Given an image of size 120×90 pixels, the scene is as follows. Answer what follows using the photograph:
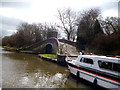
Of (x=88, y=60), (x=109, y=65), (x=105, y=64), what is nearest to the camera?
(x=109, y=65)

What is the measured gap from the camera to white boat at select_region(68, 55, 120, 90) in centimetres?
676

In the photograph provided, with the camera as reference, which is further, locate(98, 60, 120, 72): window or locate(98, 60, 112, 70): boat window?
locate(98, 60, 112, 70): boat window

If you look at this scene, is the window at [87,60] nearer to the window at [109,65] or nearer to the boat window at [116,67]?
the window at [109,65]

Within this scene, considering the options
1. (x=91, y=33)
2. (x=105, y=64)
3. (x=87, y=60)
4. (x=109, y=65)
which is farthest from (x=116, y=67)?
(x=91, y=33)

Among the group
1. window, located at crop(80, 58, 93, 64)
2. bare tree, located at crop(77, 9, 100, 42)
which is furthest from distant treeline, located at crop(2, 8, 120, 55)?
window, located at crop(80, 58, 93, 64)

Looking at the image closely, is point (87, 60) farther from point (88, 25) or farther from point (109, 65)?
point (88, 25)

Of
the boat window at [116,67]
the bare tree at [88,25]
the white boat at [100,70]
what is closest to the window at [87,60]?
the white boat at [100,70]

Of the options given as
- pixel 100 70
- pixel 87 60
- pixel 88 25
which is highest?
pixel 88 25

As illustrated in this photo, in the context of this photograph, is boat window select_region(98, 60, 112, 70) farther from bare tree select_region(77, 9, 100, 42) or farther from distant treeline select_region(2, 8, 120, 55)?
bare tree select_region(77, 9, 100, 42)

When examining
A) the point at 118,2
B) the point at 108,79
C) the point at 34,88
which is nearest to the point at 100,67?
the point at 108,79

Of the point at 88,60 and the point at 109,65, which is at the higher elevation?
the point at 88,60

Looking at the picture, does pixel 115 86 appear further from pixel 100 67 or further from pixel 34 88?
pixel 34 88

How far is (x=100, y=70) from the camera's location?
305 inches

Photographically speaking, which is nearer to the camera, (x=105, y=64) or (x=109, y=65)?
(x=109, y=65)
